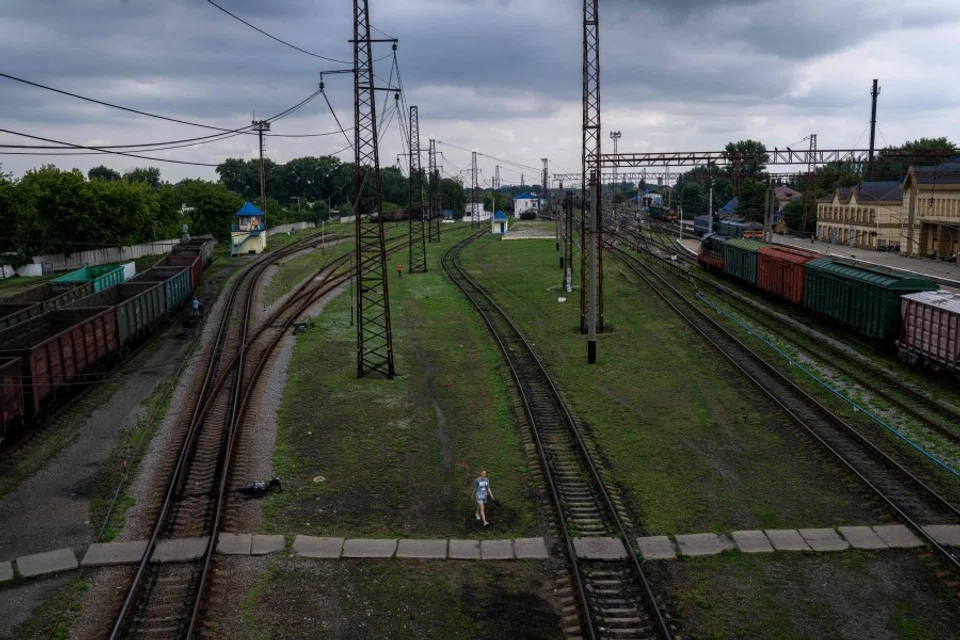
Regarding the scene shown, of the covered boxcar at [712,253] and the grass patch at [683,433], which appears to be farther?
the covered boxcar at [712,253]

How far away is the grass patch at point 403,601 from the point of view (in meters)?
12.4

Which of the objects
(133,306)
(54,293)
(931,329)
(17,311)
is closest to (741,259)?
(931,329)

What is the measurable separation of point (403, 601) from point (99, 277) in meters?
38.6

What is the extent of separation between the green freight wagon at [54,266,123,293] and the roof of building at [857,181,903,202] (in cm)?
6504

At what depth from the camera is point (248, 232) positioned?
7525cm

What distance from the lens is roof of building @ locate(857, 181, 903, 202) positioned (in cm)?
A: 7254

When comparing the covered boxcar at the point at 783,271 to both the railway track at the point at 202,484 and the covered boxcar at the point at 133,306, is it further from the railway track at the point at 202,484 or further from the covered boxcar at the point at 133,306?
the covered boxcar at the point at 133,306

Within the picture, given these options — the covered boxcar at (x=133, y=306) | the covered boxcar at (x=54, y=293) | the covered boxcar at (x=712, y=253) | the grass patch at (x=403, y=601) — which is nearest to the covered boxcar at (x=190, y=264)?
the covered boxcar at (x=54, y=293)

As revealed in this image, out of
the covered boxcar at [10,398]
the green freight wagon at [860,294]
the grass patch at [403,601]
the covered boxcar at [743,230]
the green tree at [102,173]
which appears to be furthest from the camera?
the green tree at [102,173]

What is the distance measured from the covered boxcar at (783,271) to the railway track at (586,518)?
58.6 feet

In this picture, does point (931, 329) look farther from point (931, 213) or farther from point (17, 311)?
point (931, 213)

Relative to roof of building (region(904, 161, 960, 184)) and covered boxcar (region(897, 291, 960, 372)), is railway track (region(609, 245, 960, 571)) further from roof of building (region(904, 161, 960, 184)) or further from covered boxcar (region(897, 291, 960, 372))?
roof of building (region(904, 161, 960, 184))

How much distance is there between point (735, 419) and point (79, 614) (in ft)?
57.7

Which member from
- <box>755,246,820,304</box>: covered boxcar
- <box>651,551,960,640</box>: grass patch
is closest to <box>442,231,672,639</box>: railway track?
<box>651,551,960,640</box>: grass patch
